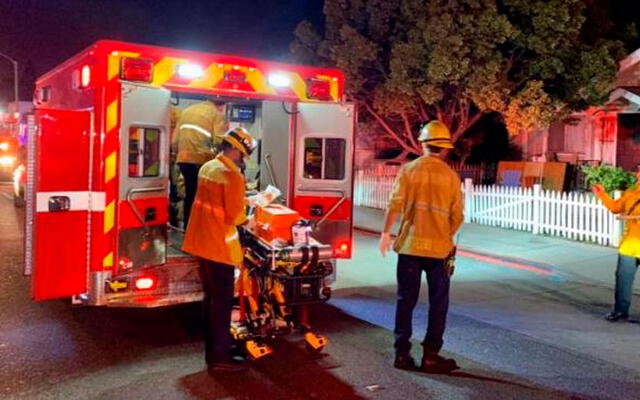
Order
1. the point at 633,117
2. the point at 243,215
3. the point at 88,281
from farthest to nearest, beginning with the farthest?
the point at 633,117
the point at 88,281
the point at 243,215

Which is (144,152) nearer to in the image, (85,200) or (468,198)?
(85,200)

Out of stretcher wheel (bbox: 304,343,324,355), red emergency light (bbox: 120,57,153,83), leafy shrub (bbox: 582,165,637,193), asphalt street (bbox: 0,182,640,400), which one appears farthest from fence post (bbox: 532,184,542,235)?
red emergency light (bbox: 120,57,153,83)

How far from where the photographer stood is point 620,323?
7.31 metres

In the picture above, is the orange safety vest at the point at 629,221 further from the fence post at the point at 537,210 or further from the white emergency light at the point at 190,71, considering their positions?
the fence post at the point at 537,210

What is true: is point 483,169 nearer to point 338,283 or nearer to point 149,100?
point 338,283

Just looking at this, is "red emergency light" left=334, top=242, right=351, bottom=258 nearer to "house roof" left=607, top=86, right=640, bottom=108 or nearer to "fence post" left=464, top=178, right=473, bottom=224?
"fence post" left=464, top=178, right=473, bottom=224

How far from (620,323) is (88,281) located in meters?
5.30

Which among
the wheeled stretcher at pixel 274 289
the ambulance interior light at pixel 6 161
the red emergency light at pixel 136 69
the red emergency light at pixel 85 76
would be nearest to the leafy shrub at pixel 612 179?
the wheeled stretcher at pixel 274 289

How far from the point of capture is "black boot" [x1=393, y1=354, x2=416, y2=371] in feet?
18.1

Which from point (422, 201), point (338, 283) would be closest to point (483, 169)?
point (338, 283)

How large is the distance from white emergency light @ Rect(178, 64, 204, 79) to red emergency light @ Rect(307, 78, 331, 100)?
3.88ft

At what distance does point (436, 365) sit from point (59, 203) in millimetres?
3235

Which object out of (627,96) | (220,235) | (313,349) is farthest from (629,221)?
(627,96)

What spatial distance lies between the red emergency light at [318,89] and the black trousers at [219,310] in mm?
2255
